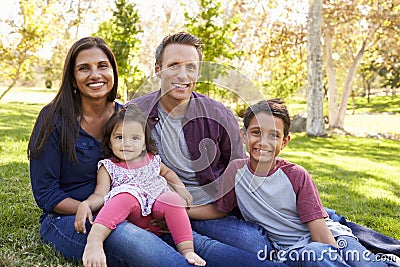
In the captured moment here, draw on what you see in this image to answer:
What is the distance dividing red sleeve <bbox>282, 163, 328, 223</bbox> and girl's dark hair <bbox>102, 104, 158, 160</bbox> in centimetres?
76

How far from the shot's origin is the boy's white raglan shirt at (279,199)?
2.26 m

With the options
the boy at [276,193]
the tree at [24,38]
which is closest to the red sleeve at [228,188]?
the boy at [276,193]

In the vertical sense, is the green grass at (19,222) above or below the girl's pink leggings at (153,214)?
below

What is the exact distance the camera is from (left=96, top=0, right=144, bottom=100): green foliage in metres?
16.6

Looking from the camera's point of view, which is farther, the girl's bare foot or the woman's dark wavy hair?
the woman's dark wavy hair

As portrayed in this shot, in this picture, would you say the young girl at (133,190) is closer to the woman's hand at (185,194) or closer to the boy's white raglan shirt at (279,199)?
the woman's hand at (185,194)

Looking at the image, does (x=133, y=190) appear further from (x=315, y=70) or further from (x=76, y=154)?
(x=315, y=70)

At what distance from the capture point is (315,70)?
11617 mm

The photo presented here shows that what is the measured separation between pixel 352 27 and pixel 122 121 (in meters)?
13.0

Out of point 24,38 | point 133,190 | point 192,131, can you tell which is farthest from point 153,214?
point 24,38

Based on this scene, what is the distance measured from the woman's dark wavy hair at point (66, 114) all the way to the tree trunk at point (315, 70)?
9.77m

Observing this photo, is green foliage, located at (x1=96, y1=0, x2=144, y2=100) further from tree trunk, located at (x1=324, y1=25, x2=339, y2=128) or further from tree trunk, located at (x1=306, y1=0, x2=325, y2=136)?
tree trunk, located at (x1=306, y1=0, x2=325, y2=136)

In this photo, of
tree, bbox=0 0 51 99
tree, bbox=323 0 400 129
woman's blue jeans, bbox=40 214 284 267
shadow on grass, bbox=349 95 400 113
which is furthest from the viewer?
shadow on grass, bbox=349 95 400 113

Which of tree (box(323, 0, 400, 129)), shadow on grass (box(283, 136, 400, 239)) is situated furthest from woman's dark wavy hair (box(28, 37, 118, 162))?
tree (box(323, 0, 400, 129))
